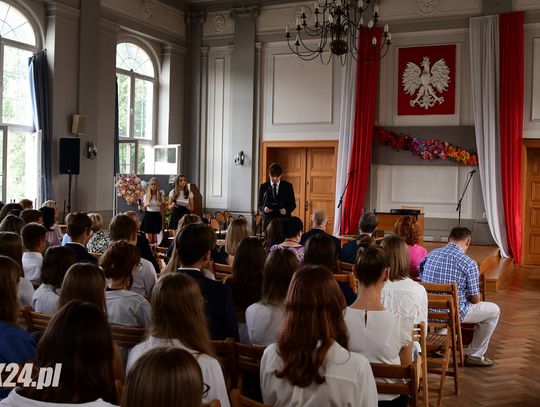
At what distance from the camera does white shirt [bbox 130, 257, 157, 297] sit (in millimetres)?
4199

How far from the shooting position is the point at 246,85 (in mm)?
12914

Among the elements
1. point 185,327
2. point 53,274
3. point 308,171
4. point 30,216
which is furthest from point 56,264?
point 308,171

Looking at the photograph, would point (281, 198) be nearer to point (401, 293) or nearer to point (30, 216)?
point (30, 216)

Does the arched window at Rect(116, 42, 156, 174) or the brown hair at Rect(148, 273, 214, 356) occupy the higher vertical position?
the arched window at Rect(116, 42, 156, 174)

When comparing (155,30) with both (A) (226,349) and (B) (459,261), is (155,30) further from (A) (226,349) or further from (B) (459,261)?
(A) (226,349)

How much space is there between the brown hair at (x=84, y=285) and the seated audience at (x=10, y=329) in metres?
0.21

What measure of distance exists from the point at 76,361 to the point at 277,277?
1.48m

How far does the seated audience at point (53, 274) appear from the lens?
3.31 metres

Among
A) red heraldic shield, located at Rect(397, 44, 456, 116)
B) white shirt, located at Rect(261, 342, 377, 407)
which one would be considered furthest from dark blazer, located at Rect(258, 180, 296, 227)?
white shirt, located at Rect(261, 342, 377, 407)

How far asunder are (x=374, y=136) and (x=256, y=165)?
267 centimetres

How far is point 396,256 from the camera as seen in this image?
12.8ft

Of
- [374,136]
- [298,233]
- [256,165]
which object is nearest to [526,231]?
[374,136]

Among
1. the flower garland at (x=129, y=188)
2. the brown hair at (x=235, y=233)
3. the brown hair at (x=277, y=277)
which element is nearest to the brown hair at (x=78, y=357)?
the brown hair at (x=277, y=277)

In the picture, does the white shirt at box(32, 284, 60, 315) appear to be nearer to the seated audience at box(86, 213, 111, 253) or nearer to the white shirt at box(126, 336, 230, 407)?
the white shirt at box(126, 336, 230, 407)
